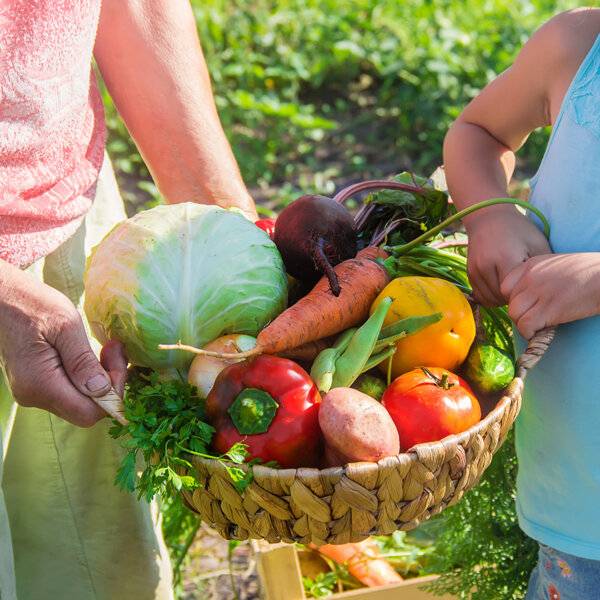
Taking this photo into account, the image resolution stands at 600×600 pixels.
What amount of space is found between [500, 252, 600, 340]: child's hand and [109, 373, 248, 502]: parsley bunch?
520 millimetres

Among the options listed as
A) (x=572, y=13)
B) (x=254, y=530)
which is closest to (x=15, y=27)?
(x=254, y=530)

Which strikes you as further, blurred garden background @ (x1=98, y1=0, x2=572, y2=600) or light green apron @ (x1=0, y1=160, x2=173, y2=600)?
blurred garden background @ (x1=98, y1=0, x2=572, y2=600)

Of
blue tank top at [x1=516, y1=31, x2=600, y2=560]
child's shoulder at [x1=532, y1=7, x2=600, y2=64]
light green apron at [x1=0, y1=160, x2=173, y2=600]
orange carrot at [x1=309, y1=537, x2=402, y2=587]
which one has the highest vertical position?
child's shoulder at [x1=532, y1=7, x2=600, y2=64]

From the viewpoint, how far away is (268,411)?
3.51 feet

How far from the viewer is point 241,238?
131 cm

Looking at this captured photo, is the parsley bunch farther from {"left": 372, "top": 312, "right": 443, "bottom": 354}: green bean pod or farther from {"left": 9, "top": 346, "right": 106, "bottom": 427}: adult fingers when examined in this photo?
{"left": 372, "top": 312, "right": 443, "bottom": 354}: green bean pod

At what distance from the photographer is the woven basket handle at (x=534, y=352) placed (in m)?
1.16

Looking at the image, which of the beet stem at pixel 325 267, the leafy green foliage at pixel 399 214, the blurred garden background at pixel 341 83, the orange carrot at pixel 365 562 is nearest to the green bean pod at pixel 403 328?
the beet stem at pixel 325 267

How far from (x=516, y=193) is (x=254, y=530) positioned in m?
3.27

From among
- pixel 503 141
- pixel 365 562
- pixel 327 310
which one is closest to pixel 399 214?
pixel 503 141

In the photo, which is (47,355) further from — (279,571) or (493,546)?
(493,546)

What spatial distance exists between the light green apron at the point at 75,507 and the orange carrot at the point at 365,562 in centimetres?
57

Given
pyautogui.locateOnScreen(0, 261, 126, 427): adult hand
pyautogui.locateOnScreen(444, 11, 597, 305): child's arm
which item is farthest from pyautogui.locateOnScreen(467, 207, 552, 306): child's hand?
pyautogui.locateOnScreen(0, 261, 126, 427): adult hand

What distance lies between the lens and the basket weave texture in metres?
1.01
